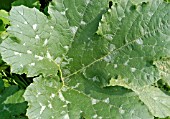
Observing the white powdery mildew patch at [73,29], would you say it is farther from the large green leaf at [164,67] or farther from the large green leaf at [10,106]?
the large green leaf at [164,67]

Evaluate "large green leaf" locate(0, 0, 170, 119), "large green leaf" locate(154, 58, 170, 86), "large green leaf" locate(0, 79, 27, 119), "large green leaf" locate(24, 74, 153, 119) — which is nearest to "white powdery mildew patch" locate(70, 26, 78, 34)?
"large green leaf" locate(0, 0, 170, 119)

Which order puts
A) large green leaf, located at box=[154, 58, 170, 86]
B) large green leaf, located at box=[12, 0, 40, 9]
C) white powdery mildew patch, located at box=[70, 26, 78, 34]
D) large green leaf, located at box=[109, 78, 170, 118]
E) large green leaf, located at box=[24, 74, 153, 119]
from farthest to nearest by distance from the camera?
large green leaf, located at box=[12, 0, 40, 9] → large green leaf, located at box=[154, 58, 170, 86] → large green leaf, located at box=[109, 78, 170, 118] → white powdery mildew patch, located at box=[70, 26, 78, 34] → large green leaf, located at box=[24, 74, 153, 119]

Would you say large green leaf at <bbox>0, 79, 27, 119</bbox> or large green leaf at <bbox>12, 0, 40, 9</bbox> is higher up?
large green leaf at <bbox>12, 0, 40, 9</bbox>

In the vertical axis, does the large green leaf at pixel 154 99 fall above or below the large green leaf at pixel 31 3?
below

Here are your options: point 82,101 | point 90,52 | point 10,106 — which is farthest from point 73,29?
point 10,106

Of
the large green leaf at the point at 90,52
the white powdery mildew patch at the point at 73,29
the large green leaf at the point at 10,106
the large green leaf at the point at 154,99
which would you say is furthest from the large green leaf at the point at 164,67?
the large green leaf at the point at 10,106

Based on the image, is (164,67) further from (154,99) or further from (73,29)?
(73,29)

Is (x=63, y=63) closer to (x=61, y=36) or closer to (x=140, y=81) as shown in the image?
(x=61, y=36)

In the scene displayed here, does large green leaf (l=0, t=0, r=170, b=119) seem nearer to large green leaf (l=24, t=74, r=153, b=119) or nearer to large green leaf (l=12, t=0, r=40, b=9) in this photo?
large green leaf (l=24, t=74, r=153, b=119)

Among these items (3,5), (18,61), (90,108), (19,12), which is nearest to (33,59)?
(18,61)
